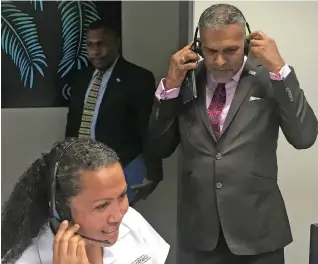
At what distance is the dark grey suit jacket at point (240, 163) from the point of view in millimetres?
1842

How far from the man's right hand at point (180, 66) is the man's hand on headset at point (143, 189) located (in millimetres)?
624

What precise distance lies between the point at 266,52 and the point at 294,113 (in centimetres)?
24

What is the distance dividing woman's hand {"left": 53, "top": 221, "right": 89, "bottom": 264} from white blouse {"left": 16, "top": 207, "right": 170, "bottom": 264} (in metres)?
0.15

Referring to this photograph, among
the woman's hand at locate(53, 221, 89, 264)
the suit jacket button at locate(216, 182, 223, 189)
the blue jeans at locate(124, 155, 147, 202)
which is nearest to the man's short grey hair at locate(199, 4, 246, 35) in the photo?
the suit jacket button at locate(216, 182, 223, 189)

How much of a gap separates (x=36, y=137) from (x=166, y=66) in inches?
26.4

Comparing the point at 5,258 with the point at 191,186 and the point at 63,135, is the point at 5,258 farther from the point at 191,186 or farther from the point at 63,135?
the point at 63,135

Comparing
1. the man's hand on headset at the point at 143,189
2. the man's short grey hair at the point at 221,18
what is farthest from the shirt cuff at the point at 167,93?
the man's hand on headset at the point at 143,189

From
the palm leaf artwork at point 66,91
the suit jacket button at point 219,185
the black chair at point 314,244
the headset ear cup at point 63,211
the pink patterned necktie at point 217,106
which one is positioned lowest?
the black chair at point 314,244

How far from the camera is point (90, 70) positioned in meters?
2.28

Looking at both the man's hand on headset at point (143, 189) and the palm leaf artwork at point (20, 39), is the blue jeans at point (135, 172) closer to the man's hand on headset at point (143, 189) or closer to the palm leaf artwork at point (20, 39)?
the man's hand on headset at point (143, 189)

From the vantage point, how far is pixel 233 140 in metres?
1.85

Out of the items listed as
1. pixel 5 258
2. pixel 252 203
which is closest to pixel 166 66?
pixel 252 203

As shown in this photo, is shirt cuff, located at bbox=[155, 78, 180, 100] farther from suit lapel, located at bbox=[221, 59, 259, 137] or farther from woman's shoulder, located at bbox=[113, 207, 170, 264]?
woman's shoulder, located at bbox=[113, 207, 170, 264]

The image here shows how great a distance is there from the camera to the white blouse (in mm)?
1433
